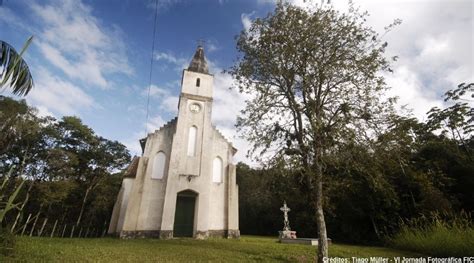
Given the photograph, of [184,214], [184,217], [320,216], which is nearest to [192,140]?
[184,214]

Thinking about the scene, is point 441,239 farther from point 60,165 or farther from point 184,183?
point 60,165

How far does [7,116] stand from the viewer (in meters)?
21.2

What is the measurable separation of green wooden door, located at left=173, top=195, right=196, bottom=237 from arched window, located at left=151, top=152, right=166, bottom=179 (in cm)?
219

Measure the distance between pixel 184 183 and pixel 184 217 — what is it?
2513mm

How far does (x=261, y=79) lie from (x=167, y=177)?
10.6 metres

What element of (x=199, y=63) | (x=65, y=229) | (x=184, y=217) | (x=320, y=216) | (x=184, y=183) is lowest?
(x=320, y=216)

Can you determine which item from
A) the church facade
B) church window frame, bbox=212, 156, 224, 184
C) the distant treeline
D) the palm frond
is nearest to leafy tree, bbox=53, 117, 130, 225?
the distant treeline

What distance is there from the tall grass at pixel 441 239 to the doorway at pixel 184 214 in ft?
41.3

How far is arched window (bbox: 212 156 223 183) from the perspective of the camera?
64.3 ft

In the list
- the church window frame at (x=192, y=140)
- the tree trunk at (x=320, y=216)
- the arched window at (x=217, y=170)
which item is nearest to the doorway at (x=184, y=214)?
the arched window at (x=217, y=170)

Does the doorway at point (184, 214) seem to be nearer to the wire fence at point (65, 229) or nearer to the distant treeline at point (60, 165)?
the distant treeline at point (60, 165)

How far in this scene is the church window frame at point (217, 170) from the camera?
19.6m

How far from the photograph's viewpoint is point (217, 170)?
19906 millimetres

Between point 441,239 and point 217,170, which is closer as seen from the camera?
point 441,239
